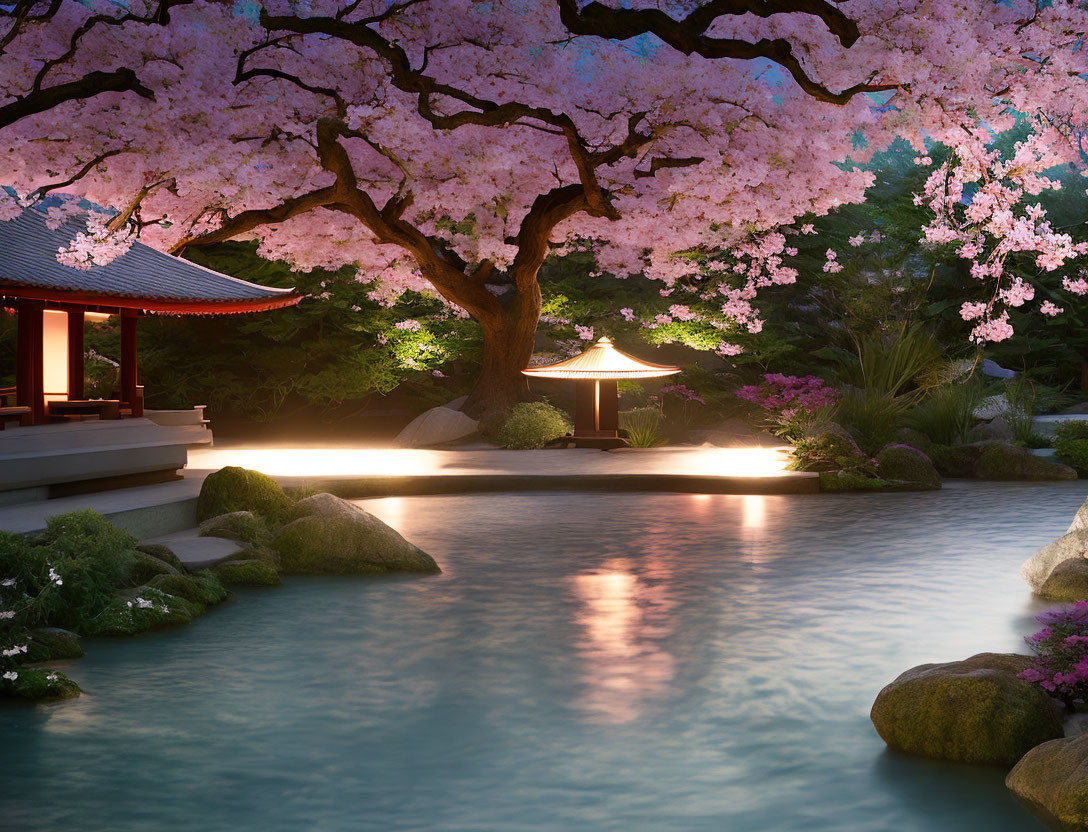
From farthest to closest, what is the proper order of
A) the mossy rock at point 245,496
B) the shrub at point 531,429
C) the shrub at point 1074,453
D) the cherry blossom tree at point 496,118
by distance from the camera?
the shrub at point 531,429 < the shrub at point 1074,453 < the cherry blossom tree at point 496,118 < the mossy rock at point 245,496

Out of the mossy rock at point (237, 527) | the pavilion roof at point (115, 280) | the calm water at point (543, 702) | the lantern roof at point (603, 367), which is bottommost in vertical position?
the calm water at point (543, 702)

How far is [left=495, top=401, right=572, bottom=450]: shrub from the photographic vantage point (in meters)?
21.5

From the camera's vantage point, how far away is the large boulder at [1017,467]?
17.9 metres

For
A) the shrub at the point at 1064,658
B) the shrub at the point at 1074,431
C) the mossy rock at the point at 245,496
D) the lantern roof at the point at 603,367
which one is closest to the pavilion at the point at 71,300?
the lantern roof at the point at 603,367

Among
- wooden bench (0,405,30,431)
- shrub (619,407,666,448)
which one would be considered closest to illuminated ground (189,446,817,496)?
shrub (619,407,666,448)

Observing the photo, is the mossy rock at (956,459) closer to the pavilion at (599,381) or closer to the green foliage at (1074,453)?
the green foliage at (1074,453)

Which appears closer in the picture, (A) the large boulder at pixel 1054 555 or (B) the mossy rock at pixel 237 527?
(A) the large boulder at pixel 1054 555

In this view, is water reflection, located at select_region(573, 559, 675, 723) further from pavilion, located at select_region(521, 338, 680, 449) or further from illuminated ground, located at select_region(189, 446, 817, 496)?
pavilion, located at select_region(521, 338, 680, 449)

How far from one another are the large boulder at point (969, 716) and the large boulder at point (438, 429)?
17.5m

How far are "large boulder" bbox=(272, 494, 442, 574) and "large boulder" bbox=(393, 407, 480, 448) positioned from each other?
12.1 meters

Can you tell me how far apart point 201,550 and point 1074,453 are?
14.2 m

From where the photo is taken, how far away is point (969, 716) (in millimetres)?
5250

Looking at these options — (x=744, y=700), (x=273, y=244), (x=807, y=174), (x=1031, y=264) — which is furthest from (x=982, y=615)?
(x=1031, y=264)

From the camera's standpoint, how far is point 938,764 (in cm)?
524
